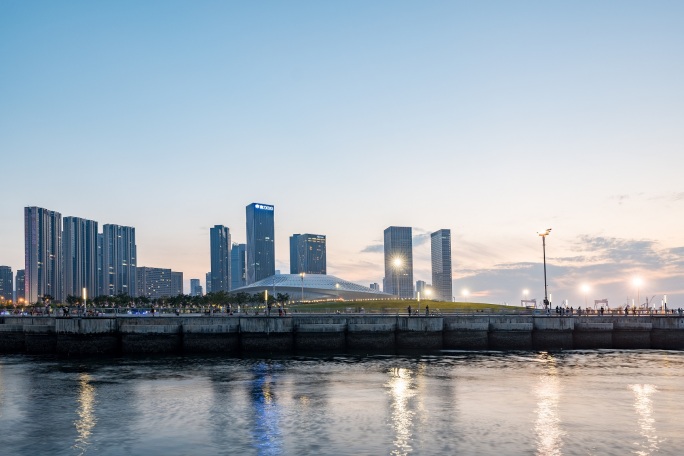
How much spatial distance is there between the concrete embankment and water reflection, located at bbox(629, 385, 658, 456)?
3099cm

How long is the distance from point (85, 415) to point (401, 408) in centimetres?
1958

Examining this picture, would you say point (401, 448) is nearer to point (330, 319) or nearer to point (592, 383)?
point (592, 383)

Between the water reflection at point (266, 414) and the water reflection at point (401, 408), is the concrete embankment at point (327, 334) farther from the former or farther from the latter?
the water reflection at point (401, 408)

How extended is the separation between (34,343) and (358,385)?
4702cm

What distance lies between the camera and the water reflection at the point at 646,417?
29125mm

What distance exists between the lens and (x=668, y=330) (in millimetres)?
78250

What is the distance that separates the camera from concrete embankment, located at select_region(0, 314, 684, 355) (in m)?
69.3

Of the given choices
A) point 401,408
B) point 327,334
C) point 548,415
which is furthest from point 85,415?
point 327,334

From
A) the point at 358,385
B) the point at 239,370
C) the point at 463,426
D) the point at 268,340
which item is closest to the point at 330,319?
the point at 268,340

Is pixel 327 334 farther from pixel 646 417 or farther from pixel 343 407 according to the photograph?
pixel 646 417

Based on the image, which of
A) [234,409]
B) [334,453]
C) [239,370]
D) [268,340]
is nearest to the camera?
[334,453]

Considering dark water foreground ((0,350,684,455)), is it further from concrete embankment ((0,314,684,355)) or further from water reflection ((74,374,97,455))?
concrete embankment ((0,314,684,355))

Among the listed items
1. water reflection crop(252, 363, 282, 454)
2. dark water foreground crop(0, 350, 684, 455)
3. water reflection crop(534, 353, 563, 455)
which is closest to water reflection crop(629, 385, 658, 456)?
dark water foreground crop(0, 350, 684, 455)

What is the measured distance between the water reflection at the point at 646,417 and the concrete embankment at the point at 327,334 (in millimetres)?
30988
